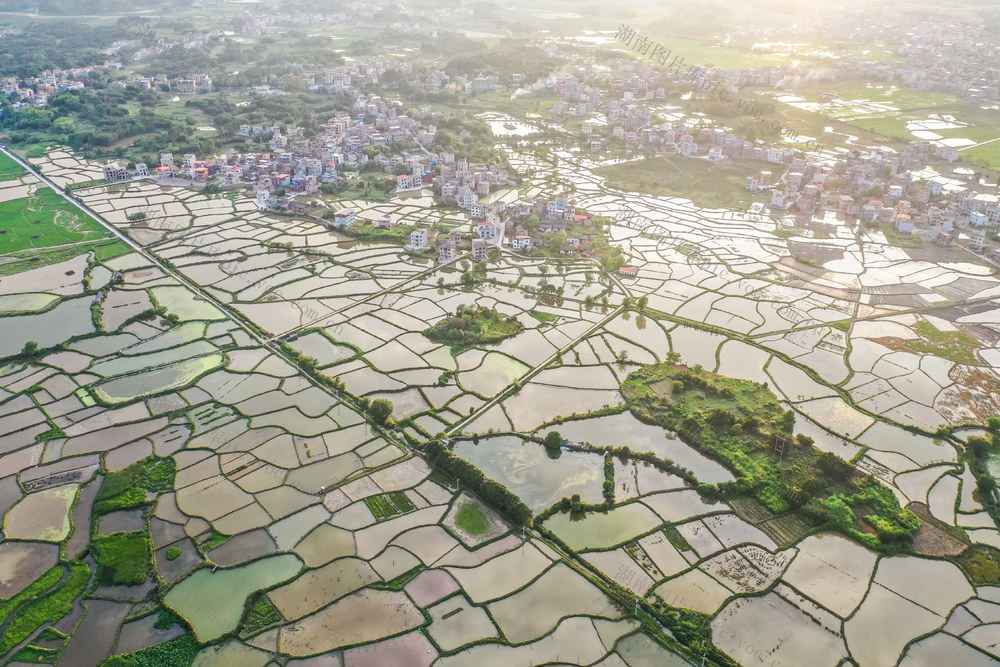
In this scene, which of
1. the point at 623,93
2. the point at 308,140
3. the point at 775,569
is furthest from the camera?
the point at 623,93

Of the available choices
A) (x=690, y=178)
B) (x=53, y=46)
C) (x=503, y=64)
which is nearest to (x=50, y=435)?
(x=690, y=178)

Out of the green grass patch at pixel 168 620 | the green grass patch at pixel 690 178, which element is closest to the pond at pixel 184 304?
the green grass patch at pixel 168 620

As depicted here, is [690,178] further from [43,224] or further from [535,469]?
[43,224]

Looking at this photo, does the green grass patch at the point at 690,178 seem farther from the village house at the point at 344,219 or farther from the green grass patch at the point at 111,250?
the green grass patch at the point at 111,250

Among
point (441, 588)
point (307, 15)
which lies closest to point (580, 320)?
point (441, 588)

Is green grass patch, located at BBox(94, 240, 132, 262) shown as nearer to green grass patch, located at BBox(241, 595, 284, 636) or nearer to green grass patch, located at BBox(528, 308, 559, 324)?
green grass patch, located at BBox(528, 308, 559, 324)

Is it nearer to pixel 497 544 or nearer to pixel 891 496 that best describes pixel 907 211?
pixel 891 496
